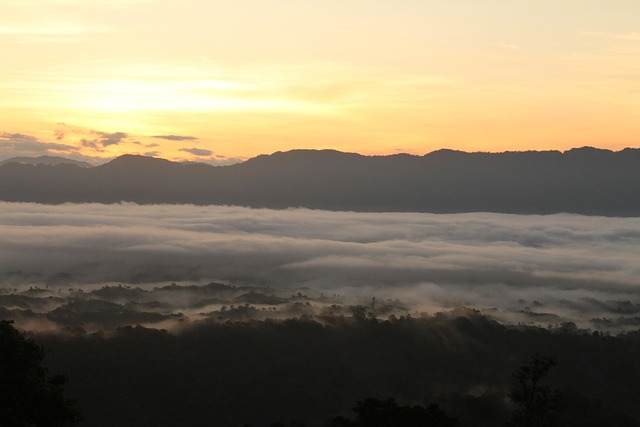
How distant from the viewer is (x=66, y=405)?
4897cm

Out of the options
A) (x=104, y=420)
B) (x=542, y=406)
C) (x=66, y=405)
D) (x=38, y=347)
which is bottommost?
(x=104, y=420)

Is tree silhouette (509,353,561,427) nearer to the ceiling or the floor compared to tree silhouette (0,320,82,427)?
nearer to the floor

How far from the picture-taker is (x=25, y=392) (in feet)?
157

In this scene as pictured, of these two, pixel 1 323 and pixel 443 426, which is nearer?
pixel 1 323

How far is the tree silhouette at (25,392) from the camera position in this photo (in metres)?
47.4

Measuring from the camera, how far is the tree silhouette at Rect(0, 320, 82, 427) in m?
47.4

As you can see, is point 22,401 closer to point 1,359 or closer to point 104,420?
point 1,359

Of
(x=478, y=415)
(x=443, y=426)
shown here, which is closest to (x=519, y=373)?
(x=443, y=426)

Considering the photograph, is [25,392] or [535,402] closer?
[25,392]

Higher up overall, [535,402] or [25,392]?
[25,392]

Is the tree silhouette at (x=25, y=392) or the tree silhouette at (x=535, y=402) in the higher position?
the tree silhouette at (x=25, y=392)

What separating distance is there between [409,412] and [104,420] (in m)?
151

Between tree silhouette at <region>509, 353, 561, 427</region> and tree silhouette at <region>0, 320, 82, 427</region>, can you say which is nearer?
tree silhouette at <region>0, 320, 82, 427</region>

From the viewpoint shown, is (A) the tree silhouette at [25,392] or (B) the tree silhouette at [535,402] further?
(B) the tree silhouette at [535,402]
